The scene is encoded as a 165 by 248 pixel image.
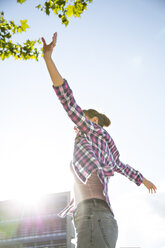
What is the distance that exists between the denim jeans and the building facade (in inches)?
1354

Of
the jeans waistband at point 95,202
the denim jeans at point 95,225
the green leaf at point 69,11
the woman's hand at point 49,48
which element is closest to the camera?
the denim jeans at point 95,225

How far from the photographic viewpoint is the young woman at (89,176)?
1.38 m

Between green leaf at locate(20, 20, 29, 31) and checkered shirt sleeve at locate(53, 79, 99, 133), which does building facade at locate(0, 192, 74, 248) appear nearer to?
green leaf at locate(20, 20, 29, 31)

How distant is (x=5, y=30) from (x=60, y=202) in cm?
3939

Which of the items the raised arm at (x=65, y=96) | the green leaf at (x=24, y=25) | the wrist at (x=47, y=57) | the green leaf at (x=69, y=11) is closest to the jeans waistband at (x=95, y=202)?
the raised arm at (x=65, y=96)

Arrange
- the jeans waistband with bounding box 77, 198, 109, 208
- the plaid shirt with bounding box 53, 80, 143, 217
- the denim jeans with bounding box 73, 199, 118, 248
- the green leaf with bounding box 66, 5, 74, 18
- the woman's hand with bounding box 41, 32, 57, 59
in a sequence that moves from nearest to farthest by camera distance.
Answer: the denim jeans with bounding box 73, 199, 118, 248, the jeans waistband with bounding box 77, 198, 109, 208, the plaid shirt with bounding box 53, 80, 143, 217, the woman's hand with bounding box 41, 32, 57, 59, the green leaf with bounding box 66, 5, 74, 18

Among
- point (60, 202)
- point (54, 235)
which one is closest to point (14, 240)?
point (54, 235)

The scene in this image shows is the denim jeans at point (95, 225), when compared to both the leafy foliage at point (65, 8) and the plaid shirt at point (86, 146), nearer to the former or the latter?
the plaid shirt at point (86, 146)

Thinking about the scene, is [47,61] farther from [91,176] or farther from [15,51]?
[15,51]

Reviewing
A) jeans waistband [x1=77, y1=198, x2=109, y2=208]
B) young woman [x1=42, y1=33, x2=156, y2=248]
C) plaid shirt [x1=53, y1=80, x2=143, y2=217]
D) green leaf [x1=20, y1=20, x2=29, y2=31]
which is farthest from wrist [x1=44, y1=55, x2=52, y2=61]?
green leaf [x1=20, y1=20, x2=29, y2=31]

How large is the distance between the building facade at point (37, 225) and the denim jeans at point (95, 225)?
34391mm

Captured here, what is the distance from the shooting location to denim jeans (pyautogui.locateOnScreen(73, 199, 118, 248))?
4.35 ft

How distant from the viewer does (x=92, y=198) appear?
1566 mm

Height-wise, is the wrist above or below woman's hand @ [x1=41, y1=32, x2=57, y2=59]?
below
